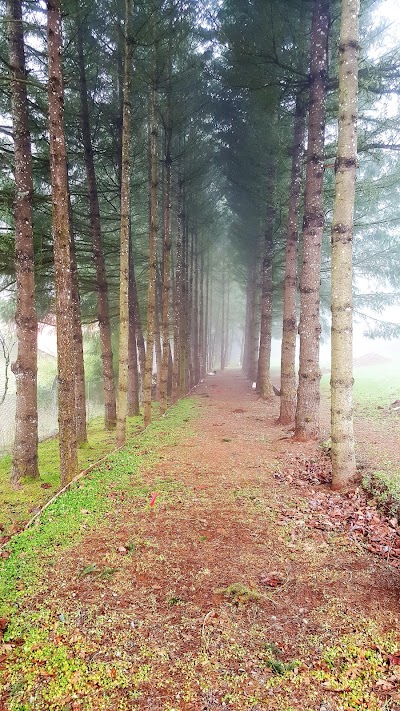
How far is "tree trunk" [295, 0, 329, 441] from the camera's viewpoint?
28.4 ft

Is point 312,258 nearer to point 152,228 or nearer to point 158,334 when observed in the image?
point 152,228

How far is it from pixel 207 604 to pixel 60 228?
17.7 feet

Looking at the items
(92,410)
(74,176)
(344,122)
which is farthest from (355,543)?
(92,410)

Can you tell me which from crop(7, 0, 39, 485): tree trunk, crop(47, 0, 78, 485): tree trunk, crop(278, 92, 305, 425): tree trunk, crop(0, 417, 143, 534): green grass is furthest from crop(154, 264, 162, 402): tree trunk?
crop(47, 0, 78, 485): tree trunk

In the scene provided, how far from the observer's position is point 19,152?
276 inches

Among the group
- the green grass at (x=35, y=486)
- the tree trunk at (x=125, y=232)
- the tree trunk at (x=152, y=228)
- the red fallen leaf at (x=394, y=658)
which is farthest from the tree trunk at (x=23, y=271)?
the red fallen leaf at (x=394, y=658)

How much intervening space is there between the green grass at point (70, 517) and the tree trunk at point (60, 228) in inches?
Result: 31.6

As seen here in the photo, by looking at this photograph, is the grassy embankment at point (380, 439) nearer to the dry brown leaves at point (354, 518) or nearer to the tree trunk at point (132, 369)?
the dry brown leaves at point (354, 518)

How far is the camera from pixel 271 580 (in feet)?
11.6

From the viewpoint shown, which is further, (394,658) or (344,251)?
(344,251)

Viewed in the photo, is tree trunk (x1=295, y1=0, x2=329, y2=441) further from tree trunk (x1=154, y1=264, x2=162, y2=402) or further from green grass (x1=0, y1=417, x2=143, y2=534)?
tree trunk (x1=154, y1=264, x2=162, y2=402)

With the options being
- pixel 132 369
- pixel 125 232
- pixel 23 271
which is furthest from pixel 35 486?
pixel 132 369

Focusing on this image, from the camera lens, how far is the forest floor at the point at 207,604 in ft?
7.91

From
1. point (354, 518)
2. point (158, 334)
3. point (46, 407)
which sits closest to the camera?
point (354, 518)
